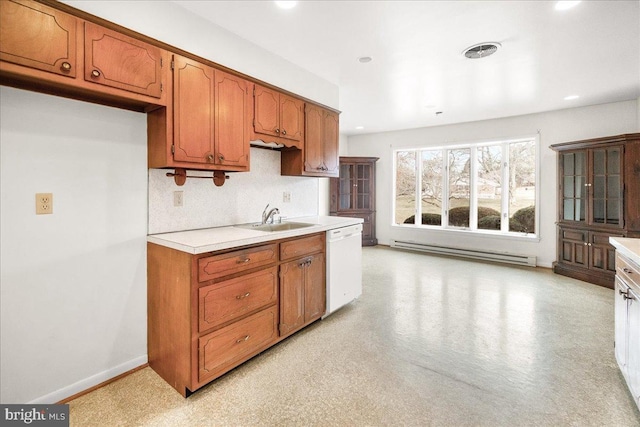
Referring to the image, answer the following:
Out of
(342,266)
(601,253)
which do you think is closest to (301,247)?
(342,266)

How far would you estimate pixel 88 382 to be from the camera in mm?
1960

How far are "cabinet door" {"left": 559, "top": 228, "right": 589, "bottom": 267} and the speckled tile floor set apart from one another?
1195 millimetres

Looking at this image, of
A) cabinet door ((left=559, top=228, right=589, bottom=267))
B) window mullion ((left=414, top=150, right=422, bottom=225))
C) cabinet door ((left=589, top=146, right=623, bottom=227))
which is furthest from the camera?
window mullion ((left=414, top=150, right=422, bottom=225))

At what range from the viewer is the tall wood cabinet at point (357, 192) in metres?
6.73

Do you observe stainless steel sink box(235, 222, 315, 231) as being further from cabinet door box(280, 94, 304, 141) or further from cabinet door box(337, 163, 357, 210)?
cabinet door box(337, 163, 357, 210)

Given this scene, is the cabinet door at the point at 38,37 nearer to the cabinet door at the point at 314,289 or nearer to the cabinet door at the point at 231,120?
the cabinet door at the point at 231,120

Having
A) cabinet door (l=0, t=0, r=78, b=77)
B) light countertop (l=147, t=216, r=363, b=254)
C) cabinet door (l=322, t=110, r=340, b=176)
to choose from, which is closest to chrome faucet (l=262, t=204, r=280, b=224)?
light countertop (l=147, t=216, r=363, b=254)

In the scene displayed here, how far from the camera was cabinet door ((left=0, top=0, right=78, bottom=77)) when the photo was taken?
1.41 meters

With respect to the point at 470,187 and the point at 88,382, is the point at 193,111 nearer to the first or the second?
the point at 88,382

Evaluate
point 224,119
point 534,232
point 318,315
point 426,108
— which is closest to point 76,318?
point 224,119

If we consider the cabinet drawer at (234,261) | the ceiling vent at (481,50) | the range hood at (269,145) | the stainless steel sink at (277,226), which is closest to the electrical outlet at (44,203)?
the cabinet drawer at (234,261)

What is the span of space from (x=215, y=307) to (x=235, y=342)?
0.33m

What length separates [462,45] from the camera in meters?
2.77

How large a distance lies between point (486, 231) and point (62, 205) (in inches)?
242
